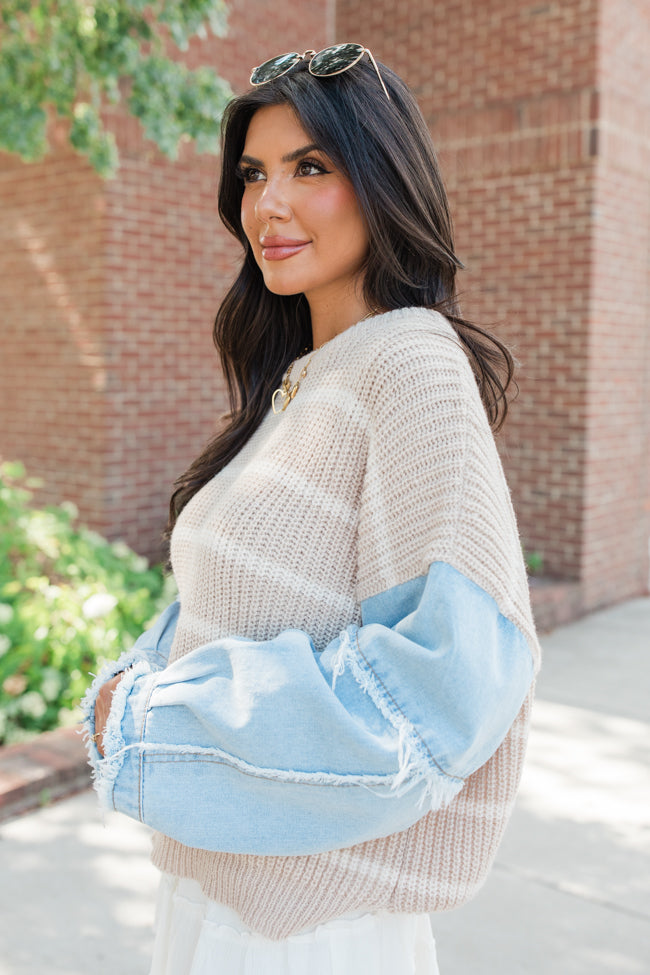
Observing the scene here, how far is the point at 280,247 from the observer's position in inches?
58.9

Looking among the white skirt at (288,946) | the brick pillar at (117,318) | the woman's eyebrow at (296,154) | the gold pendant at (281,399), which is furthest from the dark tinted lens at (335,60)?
the brick pillar at (117,318)

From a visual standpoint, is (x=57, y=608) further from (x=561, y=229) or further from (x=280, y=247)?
(x=561, y=229)

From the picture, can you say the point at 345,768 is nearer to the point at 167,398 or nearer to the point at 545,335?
the point at 167,398

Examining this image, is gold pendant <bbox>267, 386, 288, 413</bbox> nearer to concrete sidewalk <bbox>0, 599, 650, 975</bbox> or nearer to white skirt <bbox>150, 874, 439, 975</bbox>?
white skirt <bbox>150, 874, 439, 975</bbox>

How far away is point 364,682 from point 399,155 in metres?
0.76

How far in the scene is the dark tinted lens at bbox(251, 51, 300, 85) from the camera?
1501 millimetres

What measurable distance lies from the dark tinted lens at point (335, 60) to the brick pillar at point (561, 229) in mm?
5320

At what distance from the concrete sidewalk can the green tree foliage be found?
2801 mm

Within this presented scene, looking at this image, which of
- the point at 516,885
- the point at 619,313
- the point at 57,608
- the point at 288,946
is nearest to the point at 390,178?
the point at 288,946

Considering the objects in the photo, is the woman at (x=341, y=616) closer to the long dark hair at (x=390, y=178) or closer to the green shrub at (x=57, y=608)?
the long dark hair at (x=390, y=178)

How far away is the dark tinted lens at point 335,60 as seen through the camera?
1.44m

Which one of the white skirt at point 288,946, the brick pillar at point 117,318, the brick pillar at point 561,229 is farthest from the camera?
the brick pillar at point 561,229

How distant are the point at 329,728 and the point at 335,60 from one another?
3.17ft

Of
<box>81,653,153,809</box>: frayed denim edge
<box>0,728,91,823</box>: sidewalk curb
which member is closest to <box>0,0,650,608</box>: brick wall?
<box>0,728,91,823</box>: sidewalk curb
